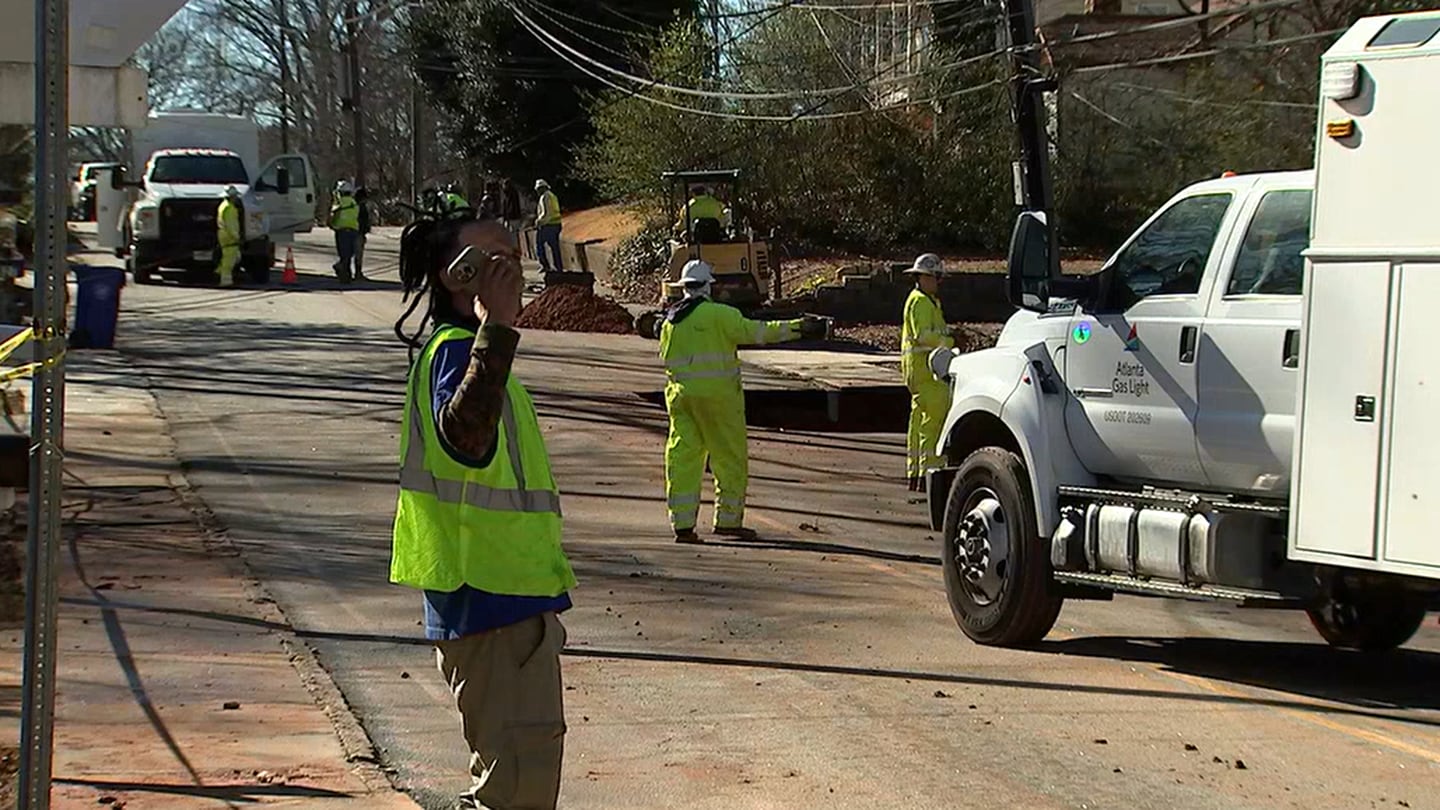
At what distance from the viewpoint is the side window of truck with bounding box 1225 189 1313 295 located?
8.34m

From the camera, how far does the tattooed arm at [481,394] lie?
177 inches

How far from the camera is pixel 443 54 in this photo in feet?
170

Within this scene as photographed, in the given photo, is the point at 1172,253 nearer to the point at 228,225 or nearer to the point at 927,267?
the point at 927,267

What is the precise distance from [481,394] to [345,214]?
99.9ft

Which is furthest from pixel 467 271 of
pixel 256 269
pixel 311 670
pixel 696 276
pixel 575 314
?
pixel 256 269

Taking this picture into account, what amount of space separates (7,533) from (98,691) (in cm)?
79

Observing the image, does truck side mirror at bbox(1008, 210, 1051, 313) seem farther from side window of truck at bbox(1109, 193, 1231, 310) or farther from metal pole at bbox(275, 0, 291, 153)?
metal pole at bbox(275, 0, 291, 153)

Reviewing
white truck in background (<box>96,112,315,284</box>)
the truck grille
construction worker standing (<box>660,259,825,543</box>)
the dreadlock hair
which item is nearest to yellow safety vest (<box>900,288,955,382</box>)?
construction worker standing (<box>660,259,825,543</box>)

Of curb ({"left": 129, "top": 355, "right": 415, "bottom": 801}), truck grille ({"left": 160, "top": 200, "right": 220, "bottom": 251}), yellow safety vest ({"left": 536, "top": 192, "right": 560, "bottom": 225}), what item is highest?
yellow safety vest ({"left": 536, "top": 192, "right": 560, "bottom": 225})

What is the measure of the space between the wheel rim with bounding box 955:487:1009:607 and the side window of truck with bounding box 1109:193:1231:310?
129 cm

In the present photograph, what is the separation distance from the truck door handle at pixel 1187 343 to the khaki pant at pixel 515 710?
15.5 ft

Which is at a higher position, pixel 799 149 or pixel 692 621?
pixel 799 149

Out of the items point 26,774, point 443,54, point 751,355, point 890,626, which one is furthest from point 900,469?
point 443,54

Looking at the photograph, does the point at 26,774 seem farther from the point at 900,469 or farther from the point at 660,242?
the point at 660,242
